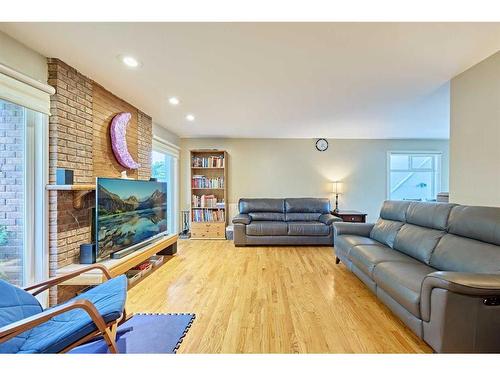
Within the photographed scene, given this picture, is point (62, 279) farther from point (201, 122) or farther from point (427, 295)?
point (201, 122)

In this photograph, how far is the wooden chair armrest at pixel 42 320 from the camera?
1.12 meters

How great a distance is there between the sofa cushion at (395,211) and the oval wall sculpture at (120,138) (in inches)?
142

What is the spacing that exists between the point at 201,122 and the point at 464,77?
3.62 metres

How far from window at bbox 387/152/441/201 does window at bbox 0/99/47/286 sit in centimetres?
658

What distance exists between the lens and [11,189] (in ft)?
6.80

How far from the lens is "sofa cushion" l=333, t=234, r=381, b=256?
310 centimetres

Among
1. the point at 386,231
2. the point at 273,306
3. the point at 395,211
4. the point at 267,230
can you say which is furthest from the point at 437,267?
the point at 267,230

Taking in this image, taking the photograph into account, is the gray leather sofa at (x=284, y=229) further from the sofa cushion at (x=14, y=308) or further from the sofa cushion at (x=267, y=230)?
the sofa cushion at (x=14, y=308)

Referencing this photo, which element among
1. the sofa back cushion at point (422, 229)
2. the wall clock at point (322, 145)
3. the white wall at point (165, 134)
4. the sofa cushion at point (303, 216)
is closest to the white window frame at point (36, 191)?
the white wall at point (165, 134)

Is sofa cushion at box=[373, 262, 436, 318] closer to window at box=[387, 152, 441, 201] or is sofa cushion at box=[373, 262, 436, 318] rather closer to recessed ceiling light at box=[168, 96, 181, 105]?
recessed ceiling light at box=[168, 96, 181, 105]

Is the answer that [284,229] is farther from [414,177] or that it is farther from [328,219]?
[414,177]

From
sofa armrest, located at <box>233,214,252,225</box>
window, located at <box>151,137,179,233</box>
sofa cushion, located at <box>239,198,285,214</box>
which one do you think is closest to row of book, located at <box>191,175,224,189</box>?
window, located at <box>151,137,179,233</box>

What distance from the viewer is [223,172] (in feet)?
19.4

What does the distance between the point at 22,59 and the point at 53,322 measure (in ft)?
6.62
